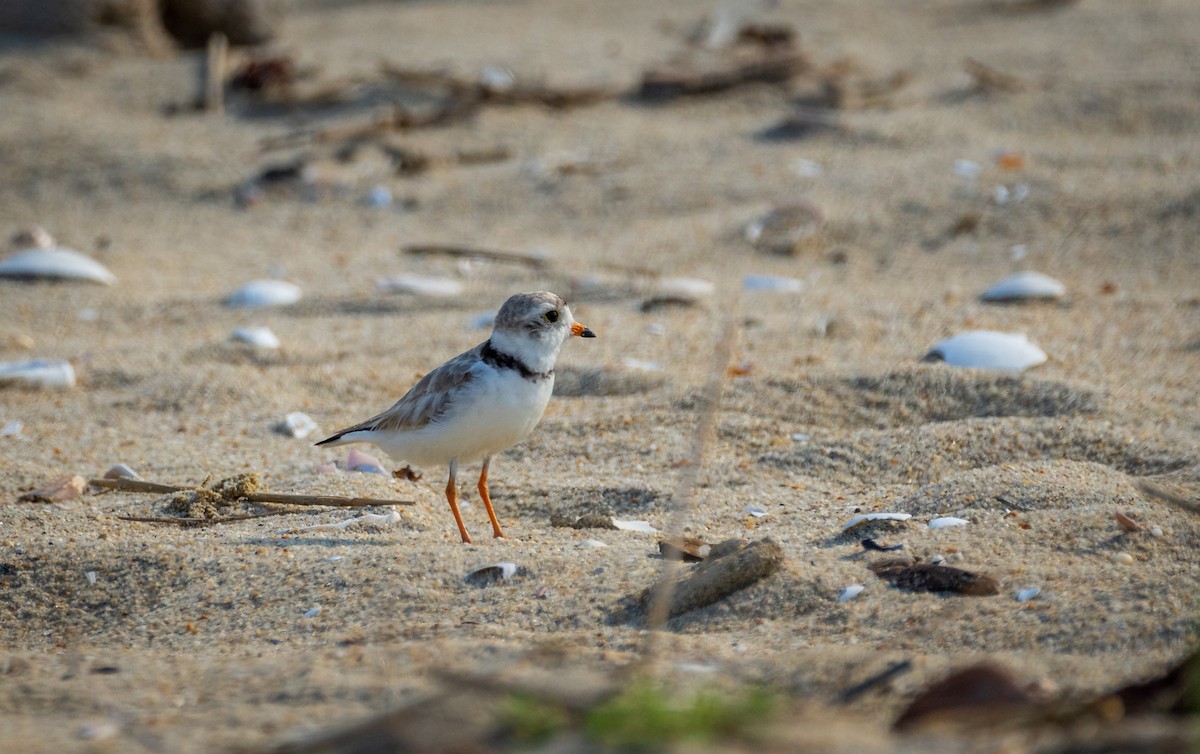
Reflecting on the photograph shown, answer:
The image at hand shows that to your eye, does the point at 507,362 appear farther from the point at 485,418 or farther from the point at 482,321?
the point at 482,321

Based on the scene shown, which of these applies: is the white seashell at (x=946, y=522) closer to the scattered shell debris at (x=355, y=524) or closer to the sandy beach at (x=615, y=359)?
the sandy beach at (x=615, y=359)

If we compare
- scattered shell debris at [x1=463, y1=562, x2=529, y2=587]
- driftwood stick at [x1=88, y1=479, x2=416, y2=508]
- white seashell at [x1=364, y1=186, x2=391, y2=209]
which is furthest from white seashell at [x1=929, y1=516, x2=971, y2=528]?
white seashell at [x1=364, y1=186, x2=391, y2=209]

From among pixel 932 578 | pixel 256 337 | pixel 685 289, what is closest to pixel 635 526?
pixel 932 578

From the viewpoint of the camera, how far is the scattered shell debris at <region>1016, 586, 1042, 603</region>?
2.74 metres

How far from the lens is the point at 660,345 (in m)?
5.02

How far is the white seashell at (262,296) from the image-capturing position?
18.6 feet

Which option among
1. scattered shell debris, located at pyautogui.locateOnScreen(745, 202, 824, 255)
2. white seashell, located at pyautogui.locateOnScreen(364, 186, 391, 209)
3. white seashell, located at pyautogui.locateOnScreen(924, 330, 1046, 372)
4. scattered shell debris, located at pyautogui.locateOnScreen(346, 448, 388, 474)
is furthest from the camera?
white seashell, located at pyautogui.locateOnScreen(364, 186, 391, 209)

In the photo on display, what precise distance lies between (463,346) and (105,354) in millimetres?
1529

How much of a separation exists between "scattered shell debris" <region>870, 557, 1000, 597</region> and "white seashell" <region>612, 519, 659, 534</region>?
2.42 feet

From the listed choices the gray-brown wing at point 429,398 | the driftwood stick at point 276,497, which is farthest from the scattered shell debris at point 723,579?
the driftwood stick at point 276,497

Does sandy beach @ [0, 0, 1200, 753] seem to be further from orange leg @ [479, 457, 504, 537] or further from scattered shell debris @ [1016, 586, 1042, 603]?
orange leg @ [479, 457, 504, 537]

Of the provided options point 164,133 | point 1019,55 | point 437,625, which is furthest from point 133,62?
point 437,625

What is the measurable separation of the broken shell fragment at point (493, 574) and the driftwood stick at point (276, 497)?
64 cm

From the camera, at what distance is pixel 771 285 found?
5.67 m
